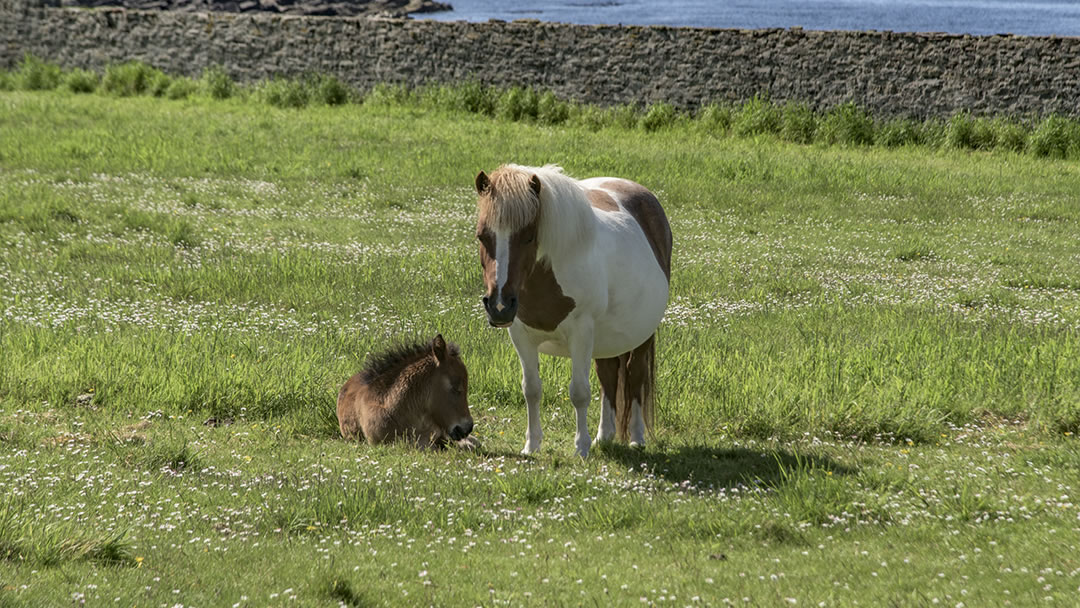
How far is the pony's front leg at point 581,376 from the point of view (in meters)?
7.25

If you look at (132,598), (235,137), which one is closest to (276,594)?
(132,598)

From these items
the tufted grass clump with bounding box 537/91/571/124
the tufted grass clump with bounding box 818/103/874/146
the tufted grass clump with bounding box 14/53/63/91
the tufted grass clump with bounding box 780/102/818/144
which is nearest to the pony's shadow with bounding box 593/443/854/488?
the tufted grass clump with bounding box 818/103/874/146

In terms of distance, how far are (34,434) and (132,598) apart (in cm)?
356

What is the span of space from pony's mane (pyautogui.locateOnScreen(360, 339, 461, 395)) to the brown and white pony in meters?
1.00

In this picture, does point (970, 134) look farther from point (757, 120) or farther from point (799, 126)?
point (757, 120)

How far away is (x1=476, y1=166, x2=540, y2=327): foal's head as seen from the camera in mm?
6363

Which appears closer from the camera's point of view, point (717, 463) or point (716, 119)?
point (717, 463)

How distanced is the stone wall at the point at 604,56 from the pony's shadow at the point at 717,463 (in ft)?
66.3

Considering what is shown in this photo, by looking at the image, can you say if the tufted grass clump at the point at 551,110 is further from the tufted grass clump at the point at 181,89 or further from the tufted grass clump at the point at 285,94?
the tufted grass clump at the point at 181,89

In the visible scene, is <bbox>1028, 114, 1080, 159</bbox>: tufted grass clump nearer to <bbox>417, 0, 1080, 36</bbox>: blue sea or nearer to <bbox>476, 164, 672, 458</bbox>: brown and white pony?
<bbox>476, 164, 672, 458</bbox>: brown and white pony

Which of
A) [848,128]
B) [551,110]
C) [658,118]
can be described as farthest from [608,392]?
[551,110]

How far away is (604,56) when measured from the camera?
28469 millimetres

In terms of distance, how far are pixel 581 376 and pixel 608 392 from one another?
38.5 inches

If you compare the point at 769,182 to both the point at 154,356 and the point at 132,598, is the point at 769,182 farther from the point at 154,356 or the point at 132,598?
the point at 132,598
